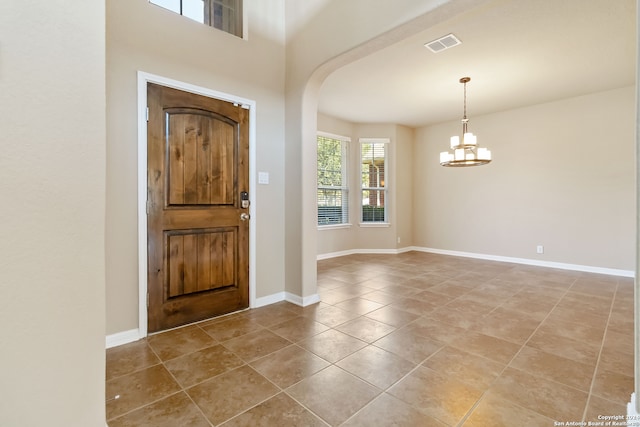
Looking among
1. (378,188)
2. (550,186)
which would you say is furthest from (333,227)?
(550,186)

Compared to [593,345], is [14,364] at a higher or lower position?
higher

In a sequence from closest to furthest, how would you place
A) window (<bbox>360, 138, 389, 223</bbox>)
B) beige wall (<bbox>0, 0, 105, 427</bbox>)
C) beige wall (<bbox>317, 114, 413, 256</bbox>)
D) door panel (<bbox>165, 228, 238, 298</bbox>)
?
beige wall (<bbox>0, 0, 105, 427</bbox>) → door panel (<bbox>165, 228, 238, 298</bbox>) → beige wall (<bbox>317, 114, 413, 256</bbox>) → window (<bbox>360, 138, 389, 223</bbox>)

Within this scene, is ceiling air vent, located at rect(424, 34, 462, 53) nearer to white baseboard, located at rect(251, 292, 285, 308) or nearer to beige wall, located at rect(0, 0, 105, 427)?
beige wall, located at rect(0, 0, 105, 427)

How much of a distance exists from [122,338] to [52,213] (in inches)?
66.2

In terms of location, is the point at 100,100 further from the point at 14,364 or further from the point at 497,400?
the point at 497,400

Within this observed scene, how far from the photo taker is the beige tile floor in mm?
1517

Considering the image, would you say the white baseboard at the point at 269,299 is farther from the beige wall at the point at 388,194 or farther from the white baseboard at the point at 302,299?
the beige wall at the point at 388,194

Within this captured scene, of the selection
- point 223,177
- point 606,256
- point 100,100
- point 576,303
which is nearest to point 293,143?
point 223,177

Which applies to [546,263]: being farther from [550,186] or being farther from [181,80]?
[181,80]

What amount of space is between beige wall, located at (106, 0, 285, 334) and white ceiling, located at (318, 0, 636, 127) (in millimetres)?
1210

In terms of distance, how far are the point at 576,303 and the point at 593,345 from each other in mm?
1202

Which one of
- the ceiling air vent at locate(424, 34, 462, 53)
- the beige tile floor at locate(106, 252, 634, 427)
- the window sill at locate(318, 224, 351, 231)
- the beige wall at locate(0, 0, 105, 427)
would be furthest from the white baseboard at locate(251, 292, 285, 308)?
the ceiling air vent at locate(424, 34, 462, 53)

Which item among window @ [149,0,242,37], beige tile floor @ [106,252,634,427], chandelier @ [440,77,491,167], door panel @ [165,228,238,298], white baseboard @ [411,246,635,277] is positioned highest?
window @ [149,0,242,37]

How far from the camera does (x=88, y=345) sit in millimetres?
1114
